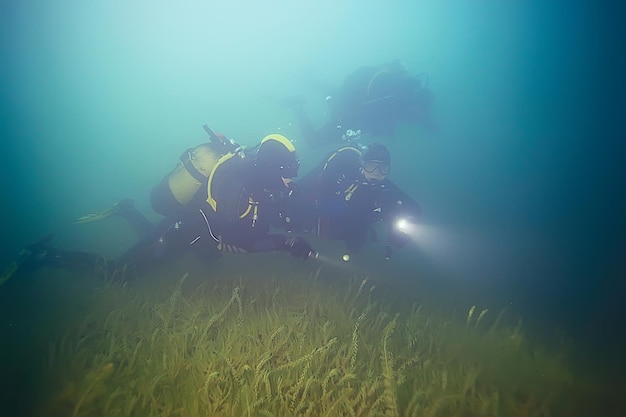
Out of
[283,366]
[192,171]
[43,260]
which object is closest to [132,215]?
[43,260]

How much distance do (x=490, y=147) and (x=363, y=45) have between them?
→ 1842cm

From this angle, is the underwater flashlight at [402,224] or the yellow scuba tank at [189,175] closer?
the yellow scuba tank at [189,175]

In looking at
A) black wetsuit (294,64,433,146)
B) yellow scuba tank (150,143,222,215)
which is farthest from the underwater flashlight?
black wetsuit (294,64,433,146)

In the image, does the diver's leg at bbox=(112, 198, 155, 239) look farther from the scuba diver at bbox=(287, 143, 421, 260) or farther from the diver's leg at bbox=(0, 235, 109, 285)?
the scuba diver at bbox=(287, 143, 421, 260)

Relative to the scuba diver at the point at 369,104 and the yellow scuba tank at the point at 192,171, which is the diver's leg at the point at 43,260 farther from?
the scuba diver at the point at 369,104

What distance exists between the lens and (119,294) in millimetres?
5176

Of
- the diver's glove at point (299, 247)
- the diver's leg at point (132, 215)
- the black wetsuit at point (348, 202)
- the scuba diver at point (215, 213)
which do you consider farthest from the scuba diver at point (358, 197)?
the diver's leg at point (132, 215)

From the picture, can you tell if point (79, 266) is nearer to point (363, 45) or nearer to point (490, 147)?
point (490, 147)

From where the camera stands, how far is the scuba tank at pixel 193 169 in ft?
17.4

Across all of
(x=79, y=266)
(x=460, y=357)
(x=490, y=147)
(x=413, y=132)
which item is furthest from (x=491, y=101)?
(x=79, y=266)

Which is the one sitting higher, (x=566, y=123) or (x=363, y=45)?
(x=363, y=45)

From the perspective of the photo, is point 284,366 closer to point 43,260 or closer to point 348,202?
point 348,202

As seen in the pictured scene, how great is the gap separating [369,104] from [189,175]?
25.8 feet

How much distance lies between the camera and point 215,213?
4695 millimetres
